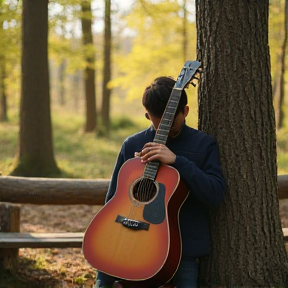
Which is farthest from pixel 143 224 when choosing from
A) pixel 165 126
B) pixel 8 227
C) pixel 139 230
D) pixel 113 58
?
pixel 113 58

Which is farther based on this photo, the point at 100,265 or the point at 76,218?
the point at 76,218

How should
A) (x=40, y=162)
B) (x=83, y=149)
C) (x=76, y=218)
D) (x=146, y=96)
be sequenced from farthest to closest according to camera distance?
(x=83, y=149) < (x=40, y=162) < (x=76, y=218) < (x=146, y=96)

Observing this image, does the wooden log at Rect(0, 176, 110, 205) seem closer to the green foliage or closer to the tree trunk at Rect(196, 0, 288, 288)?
the tree trunk at Rect(196, 0, 288, 288)

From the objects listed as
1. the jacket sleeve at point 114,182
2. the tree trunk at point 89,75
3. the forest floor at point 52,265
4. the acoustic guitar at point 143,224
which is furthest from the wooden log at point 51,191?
the tree trunk at point 89,75

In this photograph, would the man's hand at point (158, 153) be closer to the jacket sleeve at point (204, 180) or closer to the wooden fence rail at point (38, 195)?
the jacket sleeve at point (204, 180)

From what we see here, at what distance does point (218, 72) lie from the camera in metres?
3.30

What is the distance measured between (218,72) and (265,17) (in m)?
0.49

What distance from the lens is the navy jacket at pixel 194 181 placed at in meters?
3.00

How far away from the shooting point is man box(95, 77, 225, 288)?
303 cm

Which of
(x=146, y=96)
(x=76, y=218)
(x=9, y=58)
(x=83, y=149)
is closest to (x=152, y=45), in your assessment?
(x=9, y=58)

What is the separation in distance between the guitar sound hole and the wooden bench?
1340 millimetres

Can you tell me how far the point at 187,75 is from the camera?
3.20m

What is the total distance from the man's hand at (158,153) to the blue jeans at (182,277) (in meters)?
0.68

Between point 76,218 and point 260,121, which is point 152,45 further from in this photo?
point 260,121
